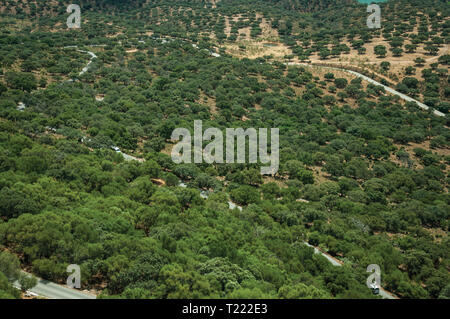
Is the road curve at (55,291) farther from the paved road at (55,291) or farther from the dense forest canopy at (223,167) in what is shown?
the dense forest canopy at (223,167)

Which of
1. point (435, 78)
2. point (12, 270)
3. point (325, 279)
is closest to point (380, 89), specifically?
point (435, 78)

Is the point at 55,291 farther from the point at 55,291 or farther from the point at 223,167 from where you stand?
the point at 223,167

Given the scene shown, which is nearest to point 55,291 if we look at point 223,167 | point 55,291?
point 55,291

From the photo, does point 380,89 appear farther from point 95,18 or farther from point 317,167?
point 95,18

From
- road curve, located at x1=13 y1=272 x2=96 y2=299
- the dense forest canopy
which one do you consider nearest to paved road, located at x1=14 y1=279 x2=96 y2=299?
road curve, located at x1=13 y1=272 x2=96 y2=299

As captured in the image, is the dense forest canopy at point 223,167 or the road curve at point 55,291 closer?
the road curve at point 55,291

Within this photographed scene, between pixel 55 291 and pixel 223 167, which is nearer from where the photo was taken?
pixel 55 291

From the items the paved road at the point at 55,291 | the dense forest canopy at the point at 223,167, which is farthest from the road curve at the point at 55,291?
the dense forest canopy at the point at 223,167
